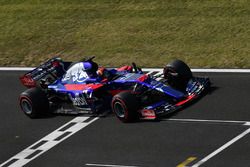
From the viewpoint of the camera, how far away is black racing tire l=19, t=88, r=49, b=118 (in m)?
23.5

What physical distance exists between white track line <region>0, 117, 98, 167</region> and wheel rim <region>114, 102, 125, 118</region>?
3.59ft

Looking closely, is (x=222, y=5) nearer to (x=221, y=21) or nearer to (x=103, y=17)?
(x=221, y=21)

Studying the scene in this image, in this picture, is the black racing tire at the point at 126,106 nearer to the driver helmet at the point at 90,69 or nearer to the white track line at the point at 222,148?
the driver helmet at the point at 90,69

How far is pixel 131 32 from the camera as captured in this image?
107ft

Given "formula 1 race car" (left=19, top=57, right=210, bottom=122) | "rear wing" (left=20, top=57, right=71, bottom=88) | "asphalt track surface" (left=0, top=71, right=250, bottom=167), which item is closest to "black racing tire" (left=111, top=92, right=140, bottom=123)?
"formula 1 race car" (left=19, top=57, right=210, bottom=122)

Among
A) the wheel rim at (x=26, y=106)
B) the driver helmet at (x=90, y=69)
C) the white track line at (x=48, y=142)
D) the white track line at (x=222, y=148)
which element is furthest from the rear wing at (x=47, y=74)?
the white track line at (x=222, y=148)

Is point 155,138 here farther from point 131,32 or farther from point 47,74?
point 131,32

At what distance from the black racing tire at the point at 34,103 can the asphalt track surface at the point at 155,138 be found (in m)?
0.27

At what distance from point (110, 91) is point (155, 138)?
2.99 m

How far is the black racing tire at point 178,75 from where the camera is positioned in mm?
23781

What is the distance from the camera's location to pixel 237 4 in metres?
33.1

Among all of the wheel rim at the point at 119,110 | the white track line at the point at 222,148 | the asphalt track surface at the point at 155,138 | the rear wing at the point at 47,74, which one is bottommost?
the white track line at the point at 222,148

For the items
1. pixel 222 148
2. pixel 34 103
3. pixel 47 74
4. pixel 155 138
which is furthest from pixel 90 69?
pixel 222 148

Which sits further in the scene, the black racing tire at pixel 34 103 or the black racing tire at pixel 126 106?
the black racing tire at pixel 34 103
